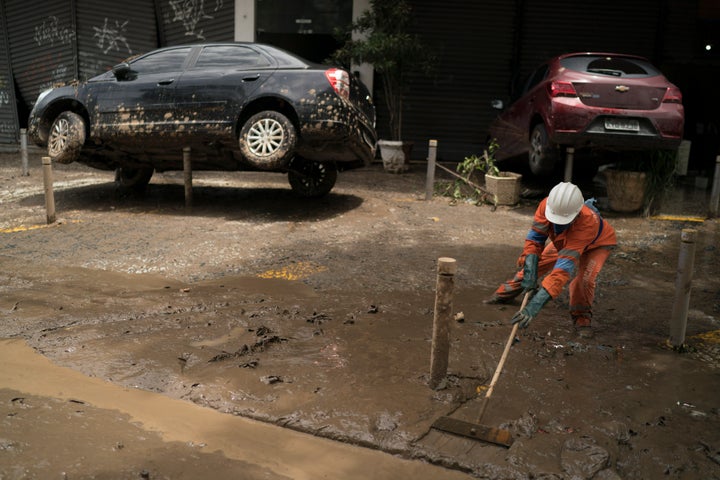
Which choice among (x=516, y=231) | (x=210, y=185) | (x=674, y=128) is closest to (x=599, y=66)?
(x=674, y=128)

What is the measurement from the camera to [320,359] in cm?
427

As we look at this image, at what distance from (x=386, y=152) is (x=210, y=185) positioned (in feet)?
10.8

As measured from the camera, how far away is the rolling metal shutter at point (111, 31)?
13727 millimetres

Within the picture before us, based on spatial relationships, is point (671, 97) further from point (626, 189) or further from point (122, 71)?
point (122, 71)

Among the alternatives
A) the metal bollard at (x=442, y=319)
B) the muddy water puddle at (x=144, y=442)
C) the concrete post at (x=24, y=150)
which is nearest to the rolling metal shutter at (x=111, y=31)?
the concrete post at (x=24, y=150)

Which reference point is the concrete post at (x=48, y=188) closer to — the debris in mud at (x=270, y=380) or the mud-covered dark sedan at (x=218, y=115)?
the mud-covered dark sedan at (x=218, y=115)

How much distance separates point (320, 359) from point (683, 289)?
2.49 m

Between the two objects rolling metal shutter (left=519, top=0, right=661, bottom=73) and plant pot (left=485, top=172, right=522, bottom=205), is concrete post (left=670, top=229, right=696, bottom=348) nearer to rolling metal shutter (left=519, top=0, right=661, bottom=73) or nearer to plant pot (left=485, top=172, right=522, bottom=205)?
plant pot (left=485, top=172, right=522, bottom=205)

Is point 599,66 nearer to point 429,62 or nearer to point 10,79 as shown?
point 429,62

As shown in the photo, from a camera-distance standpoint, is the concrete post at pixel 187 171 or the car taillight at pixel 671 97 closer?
the concrete post at pixel 187 171

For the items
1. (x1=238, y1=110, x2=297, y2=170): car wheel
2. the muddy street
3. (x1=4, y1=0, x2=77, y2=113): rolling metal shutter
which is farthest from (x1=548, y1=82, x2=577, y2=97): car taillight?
(x1=4, y1=0, x2=77, y2=113): rolling metal shutter

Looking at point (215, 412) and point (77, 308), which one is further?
point (77, 308)

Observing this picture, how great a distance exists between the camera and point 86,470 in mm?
2971

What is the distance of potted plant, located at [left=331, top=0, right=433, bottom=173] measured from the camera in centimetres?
1149
